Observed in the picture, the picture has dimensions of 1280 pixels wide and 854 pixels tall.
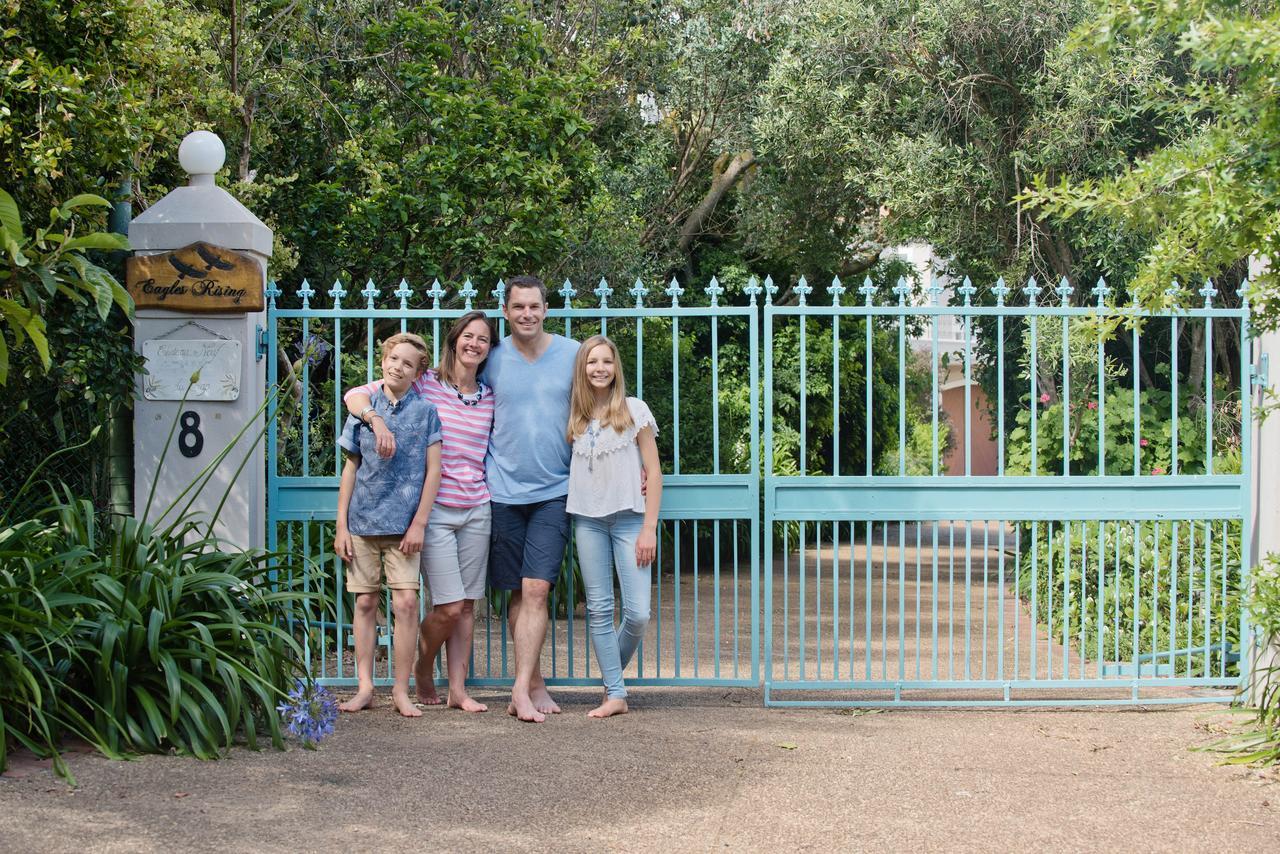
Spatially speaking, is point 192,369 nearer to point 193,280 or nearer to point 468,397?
point 193,280

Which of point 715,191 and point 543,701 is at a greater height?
point 715,191

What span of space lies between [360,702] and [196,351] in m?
1.87

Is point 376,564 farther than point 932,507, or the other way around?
point 932,507

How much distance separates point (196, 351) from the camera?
21.2 feet

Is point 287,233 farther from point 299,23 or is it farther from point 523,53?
point 523,53

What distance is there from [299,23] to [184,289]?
4.09 metres

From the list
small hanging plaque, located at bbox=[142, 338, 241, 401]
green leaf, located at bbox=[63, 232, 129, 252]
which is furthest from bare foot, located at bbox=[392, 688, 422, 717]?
green leaf, located at bbox=[63, 232, 129, 252]

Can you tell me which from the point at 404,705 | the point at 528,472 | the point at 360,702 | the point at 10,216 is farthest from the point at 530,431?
the point at 10,216

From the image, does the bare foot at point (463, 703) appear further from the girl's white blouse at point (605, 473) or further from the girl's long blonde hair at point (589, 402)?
the girl's long blonde hair at point (589, 402)

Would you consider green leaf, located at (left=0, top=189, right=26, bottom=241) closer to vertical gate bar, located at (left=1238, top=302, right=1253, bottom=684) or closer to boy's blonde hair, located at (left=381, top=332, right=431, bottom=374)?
boy's blonde hair, located at (left=381, top=332, right=431, bottom=374)

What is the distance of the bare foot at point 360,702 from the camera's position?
6188 mm

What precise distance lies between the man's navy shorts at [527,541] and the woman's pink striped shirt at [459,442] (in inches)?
6.0

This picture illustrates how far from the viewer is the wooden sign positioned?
6.45 meters

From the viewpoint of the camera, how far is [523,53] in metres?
10.3
